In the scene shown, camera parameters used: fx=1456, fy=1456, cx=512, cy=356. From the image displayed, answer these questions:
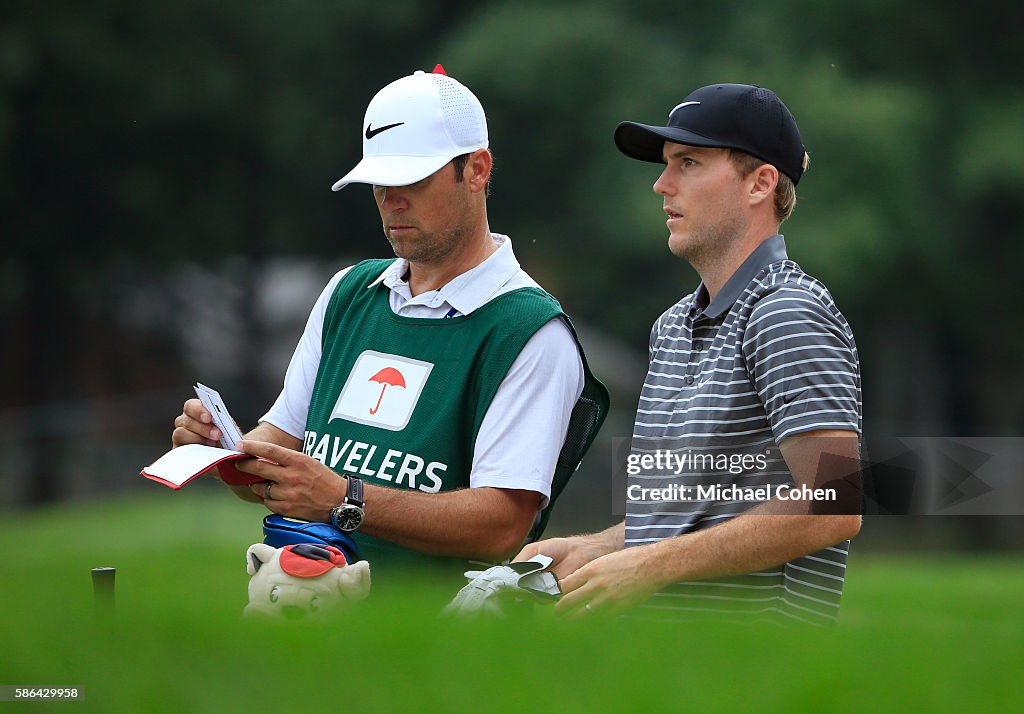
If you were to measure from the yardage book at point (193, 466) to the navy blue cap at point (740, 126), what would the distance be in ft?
3.76

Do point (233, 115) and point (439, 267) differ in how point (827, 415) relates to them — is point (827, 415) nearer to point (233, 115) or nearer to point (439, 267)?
point (439, 267)

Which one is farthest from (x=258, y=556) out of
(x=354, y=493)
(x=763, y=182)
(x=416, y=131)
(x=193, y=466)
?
(x=763, y=182)

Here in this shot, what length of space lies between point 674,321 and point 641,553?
0.64m

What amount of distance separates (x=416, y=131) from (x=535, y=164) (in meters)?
13.9

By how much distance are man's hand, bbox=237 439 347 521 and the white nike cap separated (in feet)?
2.35

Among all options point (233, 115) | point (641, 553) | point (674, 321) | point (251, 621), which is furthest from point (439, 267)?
point (233, 115)

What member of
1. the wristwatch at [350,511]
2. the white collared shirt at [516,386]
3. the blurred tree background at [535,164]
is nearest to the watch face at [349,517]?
the wristwatch at [350,511]

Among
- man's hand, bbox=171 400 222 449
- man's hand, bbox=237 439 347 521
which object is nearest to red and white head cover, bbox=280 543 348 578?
man's hand, bbox=237 439 347 521

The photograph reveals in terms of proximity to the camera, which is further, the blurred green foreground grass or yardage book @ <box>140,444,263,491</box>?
yardage book @ <box>140,444,263,491</box>

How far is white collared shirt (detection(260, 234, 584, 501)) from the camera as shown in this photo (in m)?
3.34

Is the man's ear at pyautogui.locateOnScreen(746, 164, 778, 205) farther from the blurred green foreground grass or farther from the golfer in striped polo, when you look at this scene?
the blurred green foreground grass

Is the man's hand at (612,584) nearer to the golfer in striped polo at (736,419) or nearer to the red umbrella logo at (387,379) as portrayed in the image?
the golfer in striped polo at (736,419)

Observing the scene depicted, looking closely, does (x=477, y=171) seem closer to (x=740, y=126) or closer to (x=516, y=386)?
(x=516, y=386)

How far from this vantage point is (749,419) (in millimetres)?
2861
